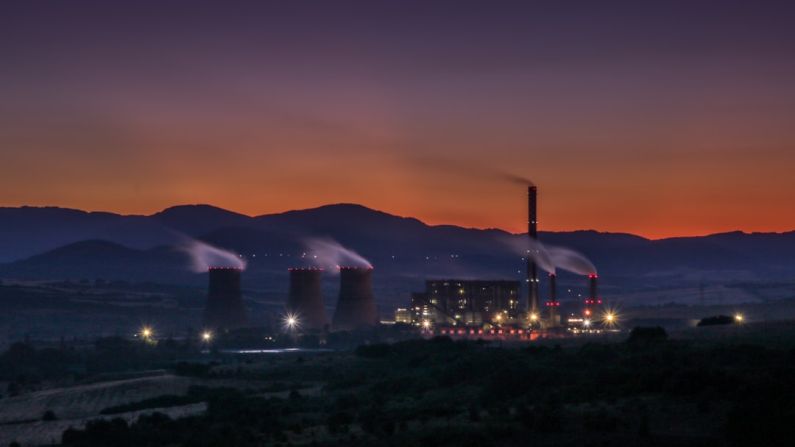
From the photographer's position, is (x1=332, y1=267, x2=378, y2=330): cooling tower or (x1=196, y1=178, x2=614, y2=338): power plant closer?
(x1=196, y1=178, x2=614, y2=338): power plant

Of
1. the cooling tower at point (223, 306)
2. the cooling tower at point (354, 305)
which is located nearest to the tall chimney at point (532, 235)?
the cooling tower at point (354, 305)

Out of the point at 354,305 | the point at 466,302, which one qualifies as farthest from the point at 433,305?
the point at 354,305

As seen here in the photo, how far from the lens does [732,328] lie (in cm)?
7094

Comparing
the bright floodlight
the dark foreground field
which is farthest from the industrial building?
the dark foreground field

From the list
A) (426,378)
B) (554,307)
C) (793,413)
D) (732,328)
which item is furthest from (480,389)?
(554,307)

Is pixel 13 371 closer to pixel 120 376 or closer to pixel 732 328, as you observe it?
pixel 120 376

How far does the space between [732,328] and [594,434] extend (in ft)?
138

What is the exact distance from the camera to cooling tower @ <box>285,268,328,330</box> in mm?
107812

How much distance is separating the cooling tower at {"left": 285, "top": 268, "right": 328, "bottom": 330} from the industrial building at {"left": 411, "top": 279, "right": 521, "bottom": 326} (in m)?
9.33

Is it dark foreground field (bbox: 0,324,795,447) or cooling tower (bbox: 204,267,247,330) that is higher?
cooling tower (bbox: 204,267,247,330)

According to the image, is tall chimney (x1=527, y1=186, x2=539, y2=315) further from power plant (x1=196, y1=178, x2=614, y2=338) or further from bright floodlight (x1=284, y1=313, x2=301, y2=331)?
bright floodlight (x1=284, y1=313, x2=301, y2=331)

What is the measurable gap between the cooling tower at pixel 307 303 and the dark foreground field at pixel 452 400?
29.9m

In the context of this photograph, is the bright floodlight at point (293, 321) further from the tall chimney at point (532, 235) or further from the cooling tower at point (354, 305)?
the tall chimney at point (532, 235)

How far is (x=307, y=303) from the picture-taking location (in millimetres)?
108438
